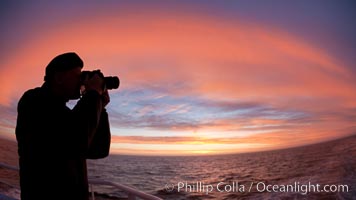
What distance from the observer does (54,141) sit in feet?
2.80

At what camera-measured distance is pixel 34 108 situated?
0.89 meters

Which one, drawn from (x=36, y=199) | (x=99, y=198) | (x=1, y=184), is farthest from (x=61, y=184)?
(x=99, y=198)

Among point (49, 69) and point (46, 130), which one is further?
point (49, 69)

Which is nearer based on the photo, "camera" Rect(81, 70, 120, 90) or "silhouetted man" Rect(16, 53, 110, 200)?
"silhouetted man" Rect(16, 53, 110, 200)

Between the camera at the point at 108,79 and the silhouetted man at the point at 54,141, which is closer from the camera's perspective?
the silhouetted man at the point at 54,141

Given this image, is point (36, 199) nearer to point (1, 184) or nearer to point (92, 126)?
point (92, 126)

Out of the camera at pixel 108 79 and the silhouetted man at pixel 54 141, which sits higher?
the camera at pixel 108 79

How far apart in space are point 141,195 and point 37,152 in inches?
35.3

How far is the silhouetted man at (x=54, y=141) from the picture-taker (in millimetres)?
852

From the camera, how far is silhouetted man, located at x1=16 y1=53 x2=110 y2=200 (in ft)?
2.79

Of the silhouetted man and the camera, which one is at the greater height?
the camera

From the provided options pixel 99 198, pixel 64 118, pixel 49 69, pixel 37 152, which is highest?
pixel 49 69

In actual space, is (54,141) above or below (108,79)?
below

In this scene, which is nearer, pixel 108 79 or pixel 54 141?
pixel 54 141
